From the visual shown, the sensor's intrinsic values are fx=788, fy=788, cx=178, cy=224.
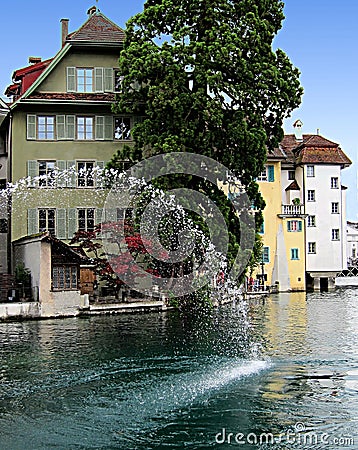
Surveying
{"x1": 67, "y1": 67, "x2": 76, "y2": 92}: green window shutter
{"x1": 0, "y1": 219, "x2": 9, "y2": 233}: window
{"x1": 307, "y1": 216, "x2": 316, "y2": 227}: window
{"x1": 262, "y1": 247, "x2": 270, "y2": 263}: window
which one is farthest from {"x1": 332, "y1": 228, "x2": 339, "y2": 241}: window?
{"x1": 0, "y1": 219, "x2": 9, "y2": 233}: window

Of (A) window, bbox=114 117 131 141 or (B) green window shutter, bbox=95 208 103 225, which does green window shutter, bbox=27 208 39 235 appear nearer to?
(B) green window shutter, bbox=95 208 103 225

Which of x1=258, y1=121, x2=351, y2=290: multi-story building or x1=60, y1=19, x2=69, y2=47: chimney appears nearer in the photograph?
x1=60, y1=19, x2=69, y2=47: chimney

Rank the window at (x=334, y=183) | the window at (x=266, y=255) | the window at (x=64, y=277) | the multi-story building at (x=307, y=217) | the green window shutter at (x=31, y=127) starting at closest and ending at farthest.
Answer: the window at (x=64, y=277) < the green window shutter at (x=31, y=127) < the window at (x=266, y=255) < the multi-story building at (x=307, y=217) < the window at (x=334, y=183)

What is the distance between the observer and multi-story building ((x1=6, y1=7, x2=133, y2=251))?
3728 centimetres

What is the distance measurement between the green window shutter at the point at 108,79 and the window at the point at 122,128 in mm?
1486

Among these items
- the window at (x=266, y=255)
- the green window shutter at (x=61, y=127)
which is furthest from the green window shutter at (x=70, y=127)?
the window at (x=266, y=255)

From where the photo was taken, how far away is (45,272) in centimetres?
3095

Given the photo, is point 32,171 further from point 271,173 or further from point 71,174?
point 271,173

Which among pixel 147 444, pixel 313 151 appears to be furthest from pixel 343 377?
pixel 313 151

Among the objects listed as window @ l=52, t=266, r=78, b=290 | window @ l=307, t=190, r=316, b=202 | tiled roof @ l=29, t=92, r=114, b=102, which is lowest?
window @ l=52, t=266, r=78, b=290

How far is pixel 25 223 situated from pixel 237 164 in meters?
10.4

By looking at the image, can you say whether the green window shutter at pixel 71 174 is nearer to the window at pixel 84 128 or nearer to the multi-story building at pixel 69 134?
the multi-story building at pixel 69 134

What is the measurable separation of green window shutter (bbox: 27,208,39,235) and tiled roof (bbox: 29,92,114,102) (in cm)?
539

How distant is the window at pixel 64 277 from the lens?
31172 mm
